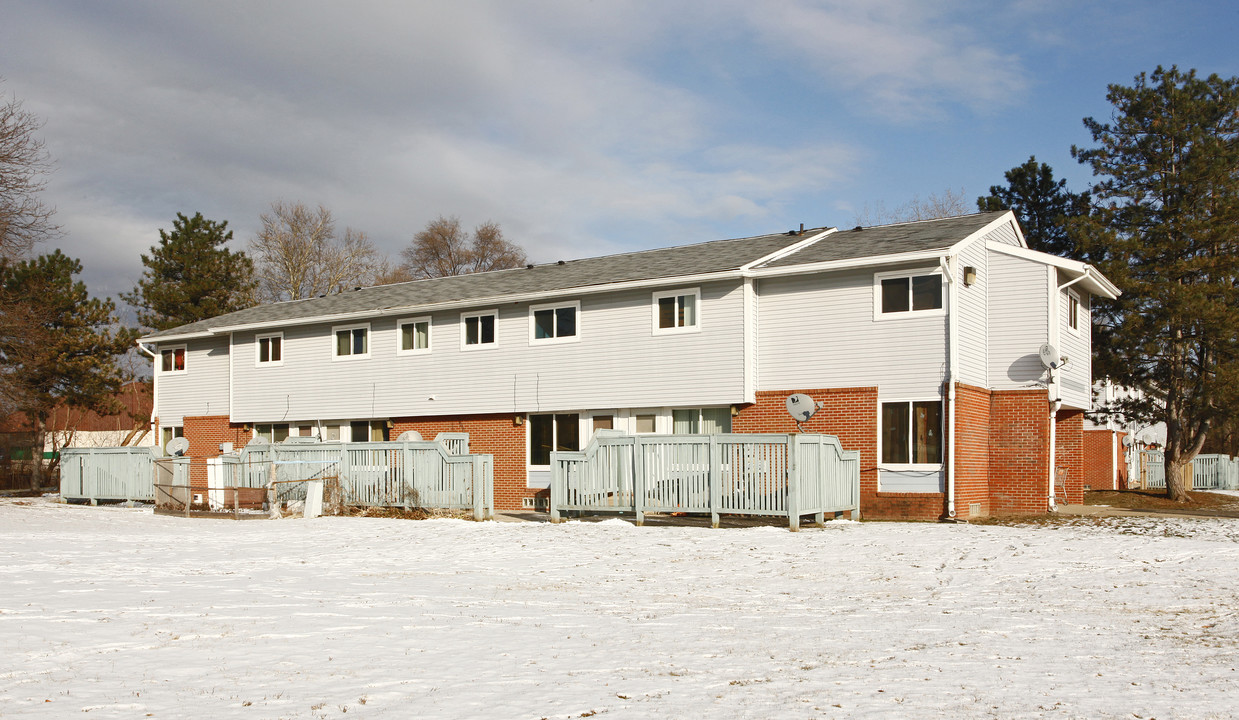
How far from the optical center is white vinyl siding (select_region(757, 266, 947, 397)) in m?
20.1

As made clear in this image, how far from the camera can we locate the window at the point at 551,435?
24438 mm

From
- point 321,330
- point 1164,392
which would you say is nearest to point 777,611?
point 321,330

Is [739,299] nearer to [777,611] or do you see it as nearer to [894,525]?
[894,525]

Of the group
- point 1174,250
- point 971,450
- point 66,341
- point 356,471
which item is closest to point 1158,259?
point 1174,250

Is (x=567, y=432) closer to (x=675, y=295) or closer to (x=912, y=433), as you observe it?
(x=675, y=295)

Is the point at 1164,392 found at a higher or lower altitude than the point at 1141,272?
lower

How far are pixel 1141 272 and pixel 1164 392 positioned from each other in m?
4.51

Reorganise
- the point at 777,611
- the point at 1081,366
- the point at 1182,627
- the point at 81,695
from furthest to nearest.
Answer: the point at 1081,366 → the point at 777,611 → the point at 1182,627 → the point at 81,695

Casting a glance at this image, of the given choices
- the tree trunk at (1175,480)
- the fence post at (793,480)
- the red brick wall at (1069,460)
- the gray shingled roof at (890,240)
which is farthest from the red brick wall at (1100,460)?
the fence post at (793,480)

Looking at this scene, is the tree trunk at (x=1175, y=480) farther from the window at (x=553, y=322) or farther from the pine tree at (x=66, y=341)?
the pine tree at (x=66, y=341)

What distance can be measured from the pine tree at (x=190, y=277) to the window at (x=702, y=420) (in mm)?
28769

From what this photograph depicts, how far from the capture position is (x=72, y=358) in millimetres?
35375

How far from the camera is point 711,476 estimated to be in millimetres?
17203

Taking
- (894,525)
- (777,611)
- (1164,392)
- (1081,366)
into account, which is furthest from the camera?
(1164,392)
